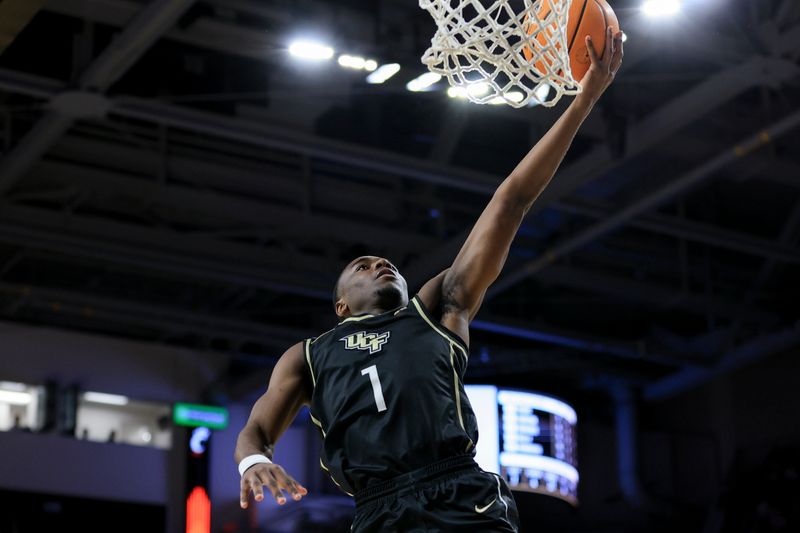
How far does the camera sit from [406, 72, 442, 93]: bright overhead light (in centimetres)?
1060

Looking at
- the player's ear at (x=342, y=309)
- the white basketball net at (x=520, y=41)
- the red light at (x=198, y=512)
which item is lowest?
the player's ear at (x=342, y=309)

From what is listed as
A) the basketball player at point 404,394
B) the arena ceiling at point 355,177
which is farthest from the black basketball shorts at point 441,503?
the arena ceiling at point 355,177

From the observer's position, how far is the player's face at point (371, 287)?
410 centimetres

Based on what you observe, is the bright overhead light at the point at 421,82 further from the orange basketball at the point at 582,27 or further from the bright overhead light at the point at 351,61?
the orange basketball at the point at 582,27

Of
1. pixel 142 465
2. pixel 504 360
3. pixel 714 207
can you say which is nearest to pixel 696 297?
pixel 714 207

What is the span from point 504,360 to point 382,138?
647 centimetres

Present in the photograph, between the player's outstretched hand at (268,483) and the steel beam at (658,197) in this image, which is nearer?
the player's outstretched hand at (268,483)

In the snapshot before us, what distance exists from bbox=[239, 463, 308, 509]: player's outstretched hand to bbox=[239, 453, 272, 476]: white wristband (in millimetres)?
38

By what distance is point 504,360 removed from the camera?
17.7 m

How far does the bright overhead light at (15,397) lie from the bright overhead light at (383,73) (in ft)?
27.5

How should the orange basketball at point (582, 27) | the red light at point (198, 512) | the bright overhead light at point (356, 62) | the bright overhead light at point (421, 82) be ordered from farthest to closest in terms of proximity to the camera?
the red light at point (198, 512) < the bright overhead light at point (421, 82) < the bright overhead light at point (356, 62) < the orange basketball at point (582, 27)

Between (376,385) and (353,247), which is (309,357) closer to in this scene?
(376,385)

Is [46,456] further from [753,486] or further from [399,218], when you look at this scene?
[753,486]

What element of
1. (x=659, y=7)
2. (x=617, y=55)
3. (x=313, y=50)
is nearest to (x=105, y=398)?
(x=313, y=50)
